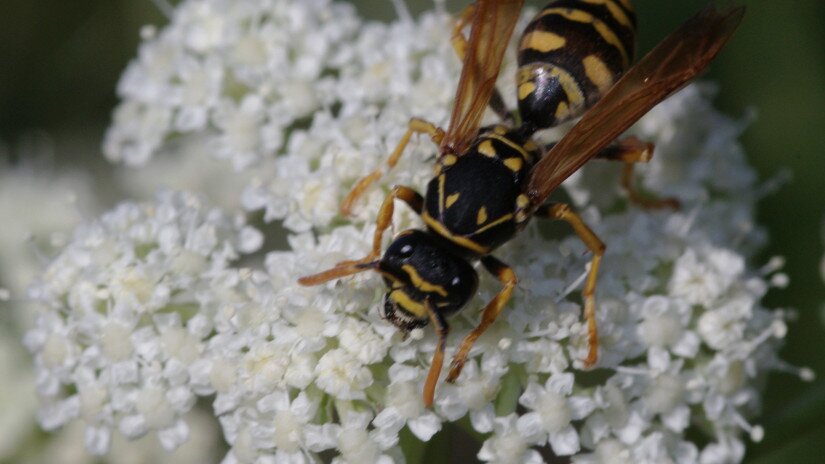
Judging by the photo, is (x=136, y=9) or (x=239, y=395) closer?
(x=239, y=395)

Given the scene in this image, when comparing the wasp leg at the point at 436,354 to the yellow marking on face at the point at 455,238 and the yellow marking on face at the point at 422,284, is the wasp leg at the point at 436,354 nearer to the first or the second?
Answer: the yellow marking on face at the point at 422,284

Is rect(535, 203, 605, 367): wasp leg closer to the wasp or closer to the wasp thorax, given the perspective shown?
the wasp

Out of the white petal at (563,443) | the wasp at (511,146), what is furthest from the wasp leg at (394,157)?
the white petal at (563,443)

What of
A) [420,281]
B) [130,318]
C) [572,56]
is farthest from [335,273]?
Answer: [572,56]

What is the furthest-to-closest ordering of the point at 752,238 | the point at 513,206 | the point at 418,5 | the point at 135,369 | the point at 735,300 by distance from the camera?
the point at 418,5 → the point at 752,238 → the point at 735,300 → the point at 135,369 → the point at 513,206

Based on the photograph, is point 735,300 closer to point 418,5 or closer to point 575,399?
point 575,399

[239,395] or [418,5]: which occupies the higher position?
[418,5]

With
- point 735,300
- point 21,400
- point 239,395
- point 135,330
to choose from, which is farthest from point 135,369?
point 735,300
